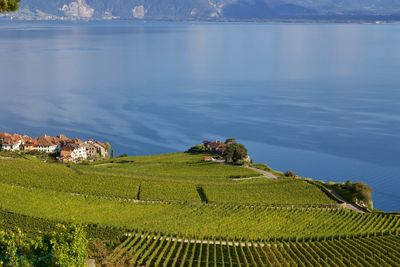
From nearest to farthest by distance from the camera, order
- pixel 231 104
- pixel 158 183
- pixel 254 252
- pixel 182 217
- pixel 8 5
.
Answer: pixel 8 5, pixel 254 252, pixel 182 217, pixel 158 183, pixel 231 104

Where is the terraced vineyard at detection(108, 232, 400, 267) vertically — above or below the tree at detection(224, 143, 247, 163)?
above

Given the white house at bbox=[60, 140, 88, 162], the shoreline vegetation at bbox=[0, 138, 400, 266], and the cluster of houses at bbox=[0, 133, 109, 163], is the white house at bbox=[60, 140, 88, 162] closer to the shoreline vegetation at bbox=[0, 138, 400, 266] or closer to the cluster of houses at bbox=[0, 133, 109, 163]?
the cluster of houses at bbox=[0, 133, 109, 163]

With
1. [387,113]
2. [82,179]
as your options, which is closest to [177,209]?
[82,179]

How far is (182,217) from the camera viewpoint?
26.9m

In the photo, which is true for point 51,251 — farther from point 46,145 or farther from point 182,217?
point 46,145

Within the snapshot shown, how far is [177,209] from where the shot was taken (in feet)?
93.7

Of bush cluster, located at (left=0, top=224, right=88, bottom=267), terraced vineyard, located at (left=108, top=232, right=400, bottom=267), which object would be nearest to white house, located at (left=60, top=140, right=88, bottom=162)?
terraced vineyard, located at (left=108, top=232, right=400, bottom=267)

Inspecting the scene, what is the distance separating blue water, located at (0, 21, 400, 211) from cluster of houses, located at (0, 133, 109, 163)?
3184mm

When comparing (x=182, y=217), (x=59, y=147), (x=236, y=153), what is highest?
(x=182, y=217)

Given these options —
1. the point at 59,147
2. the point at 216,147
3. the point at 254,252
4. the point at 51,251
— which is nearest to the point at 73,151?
the point at 59,147

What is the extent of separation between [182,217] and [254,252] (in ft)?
20.7

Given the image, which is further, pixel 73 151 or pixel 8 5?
pixel 73 151

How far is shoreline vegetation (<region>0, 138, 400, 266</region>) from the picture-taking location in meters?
18.9

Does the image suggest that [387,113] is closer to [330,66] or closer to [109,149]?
[109,149]
